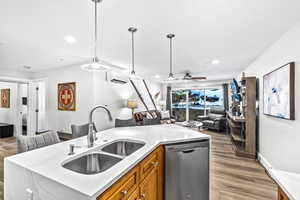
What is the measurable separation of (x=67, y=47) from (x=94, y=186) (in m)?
3.04

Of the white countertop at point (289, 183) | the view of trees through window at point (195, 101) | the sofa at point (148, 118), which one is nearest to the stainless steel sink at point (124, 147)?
the white countertop at point (289, 183)

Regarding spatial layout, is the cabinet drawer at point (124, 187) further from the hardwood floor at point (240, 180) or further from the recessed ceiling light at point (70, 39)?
the recessed ceiling light at point (70, 39)

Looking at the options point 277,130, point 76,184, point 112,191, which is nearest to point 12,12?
Result: point 76,184

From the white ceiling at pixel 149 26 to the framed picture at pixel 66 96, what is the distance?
1111 mm

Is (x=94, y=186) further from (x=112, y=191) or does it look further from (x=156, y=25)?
(x=156, y=25)

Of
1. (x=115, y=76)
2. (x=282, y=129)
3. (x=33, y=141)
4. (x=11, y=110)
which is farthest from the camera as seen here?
(x=11, y=110)

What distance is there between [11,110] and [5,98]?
782mm

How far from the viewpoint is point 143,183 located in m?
1.21

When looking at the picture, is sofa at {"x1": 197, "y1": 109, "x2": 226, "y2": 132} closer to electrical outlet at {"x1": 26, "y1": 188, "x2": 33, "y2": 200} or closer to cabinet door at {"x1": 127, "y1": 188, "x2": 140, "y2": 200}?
cabinet door at {"x1": 127, "y1": 188, "x2": 140, "y2": 200}

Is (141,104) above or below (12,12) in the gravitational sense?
below

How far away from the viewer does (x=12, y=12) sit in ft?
5.77

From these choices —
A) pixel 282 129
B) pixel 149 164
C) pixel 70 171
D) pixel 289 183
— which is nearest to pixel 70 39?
pixel 70 171

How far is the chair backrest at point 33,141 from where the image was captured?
1.45 m

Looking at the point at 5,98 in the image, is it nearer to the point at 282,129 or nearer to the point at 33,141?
the point at 33,141
